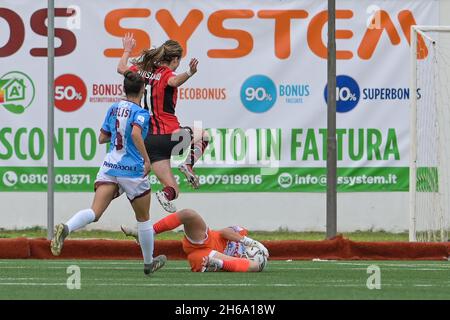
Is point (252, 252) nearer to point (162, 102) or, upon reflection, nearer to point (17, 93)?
point (162, 102)

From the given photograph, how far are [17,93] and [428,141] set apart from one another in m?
5.98

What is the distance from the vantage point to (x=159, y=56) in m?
14.0

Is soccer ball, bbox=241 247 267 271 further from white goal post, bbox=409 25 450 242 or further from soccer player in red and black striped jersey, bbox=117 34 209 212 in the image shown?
white goal post, bbox=409 25 450 242

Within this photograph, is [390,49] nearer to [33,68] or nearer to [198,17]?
[198,17]

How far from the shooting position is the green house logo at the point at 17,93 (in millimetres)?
19516

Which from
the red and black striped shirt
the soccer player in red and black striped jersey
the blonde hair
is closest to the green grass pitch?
the soccer player in red and black striped jersey

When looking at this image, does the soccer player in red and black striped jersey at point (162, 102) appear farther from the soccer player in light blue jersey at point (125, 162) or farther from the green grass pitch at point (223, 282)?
the soccer player in light blue jersey at point (125, 162)

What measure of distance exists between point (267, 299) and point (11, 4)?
432 inches

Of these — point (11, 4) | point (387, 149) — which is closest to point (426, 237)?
point (387, 149)

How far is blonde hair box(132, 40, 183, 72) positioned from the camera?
46.0 feet

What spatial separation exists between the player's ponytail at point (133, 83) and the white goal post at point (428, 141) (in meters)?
5.62

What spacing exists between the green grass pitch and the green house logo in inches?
208

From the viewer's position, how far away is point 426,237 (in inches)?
675
